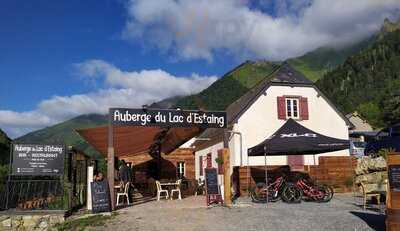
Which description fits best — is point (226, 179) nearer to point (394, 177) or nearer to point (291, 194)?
point (291, 194)

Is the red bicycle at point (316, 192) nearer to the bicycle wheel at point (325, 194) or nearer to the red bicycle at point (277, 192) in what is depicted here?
the bicycle wheel at point (325, 194)

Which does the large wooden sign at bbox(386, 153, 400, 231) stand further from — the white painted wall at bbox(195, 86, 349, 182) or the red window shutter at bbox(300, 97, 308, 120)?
the red window shutter at bbox(300, 97, 308, 120)

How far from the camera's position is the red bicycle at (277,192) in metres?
15.2

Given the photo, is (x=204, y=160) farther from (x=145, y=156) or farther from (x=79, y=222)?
(x=79, y=222)

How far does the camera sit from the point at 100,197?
13641 millimetres

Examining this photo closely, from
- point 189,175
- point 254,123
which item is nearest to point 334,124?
point 254,123

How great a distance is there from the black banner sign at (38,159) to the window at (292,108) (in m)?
14.9

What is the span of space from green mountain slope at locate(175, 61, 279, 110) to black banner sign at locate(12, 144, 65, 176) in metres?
64.2

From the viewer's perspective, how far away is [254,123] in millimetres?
25047

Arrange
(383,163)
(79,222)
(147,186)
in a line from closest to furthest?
(79,222) < (383,163) < (147,186)

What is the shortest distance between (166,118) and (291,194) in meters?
4.89

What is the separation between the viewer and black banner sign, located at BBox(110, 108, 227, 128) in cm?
1431

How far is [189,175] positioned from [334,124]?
1015 cm

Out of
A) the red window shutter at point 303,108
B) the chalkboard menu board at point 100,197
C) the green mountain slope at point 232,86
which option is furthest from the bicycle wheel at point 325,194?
the green mountain slope at point 232,86
